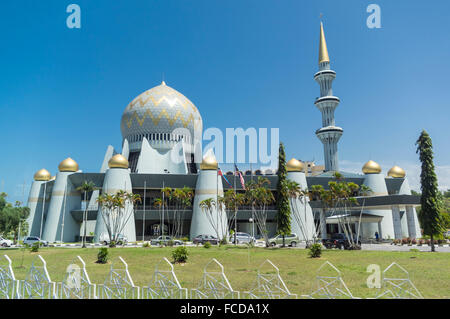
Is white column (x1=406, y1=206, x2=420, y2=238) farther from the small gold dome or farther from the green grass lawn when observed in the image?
the green grass lawn

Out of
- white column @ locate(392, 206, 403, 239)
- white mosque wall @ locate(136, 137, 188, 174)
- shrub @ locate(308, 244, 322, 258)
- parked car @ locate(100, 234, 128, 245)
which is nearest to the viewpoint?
shrub @ locate(308, 244, 322, 258)

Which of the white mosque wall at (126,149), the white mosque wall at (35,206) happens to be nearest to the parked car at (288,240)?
the white mosque wall at (126,149)

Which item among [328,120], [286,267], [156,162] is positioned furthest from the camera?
[328,120]

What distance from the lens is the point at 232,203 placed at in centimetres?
4222

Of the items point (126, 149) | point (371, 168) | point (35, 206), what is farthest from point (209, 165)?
point (35, 206)

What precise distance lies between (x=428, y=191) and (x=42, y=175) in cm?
5782

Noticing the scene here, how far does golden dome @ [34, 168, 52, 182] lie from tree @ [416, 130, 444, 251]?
5678cm

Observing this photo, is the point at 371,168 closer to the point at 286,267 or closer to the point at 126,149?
A: the point at 286,267

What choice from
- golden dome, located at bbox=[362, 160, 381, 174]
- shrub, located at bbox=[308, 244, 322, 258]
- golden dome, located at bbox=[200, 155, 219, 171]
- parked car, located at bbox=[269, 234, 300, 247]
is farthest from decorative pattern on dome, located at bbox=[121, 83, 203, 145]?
shrub, located at bbox=[308, 244, 322, 258]

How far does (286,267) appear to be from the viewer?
23078mm

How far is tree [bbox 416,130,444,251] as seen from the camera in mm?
31109

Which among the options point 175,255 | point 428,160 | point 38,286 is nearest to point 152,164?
point 175,255

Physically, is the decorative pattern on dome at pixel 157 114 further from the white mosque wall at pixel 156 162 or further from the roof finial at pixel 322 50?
the roof finial at pixel 322 50
